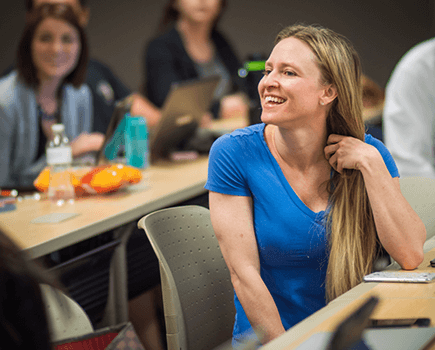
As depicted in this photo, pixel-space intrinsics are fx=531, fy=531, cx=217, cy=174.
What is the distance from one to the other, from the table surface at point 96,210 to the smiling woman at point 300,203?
46 centimetres

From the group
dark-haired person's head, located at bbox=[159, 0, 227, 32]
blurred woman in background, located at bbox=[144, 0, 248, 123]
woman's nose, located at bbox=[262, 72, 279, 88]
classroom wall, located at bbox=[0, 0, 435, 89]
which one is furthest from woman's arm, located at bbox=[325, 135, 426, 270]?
classroom wall, located at bbox=[0, 0, 435, 89]

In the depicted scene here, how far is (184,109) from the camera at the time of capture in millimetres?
2447

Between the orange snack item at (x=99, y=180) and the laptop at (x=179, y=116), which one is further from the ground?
the laptop at (x=179, y=116)

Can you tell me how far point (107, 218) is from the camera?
1.61m

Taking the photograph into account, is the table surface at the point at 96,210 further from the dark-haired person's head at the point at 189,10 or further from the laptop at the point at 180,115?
the dark-haired person's head at the point at 189,10

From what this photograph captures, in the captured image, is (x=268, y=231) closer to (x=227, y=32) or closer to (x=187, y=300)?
(x=187, y=300)

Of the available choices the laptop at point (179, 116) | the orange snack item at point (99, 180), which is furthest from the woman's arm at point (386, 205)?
the laptop at point (179, 116)

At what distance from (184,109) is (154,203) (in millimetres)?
747

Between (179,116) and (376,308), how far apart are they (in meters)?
1.70

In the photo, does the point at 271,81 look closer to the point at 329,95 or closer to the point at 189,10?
the point at 329,95

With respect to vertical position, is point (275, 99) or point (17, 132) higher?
point (275, 99)

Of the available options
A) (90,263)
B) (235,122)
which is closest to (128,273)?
(90,263)

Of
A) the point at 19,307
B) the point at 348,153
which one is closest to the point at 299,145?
the point at 348,153

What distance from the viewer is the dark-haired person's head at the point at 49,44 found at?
2381mm
